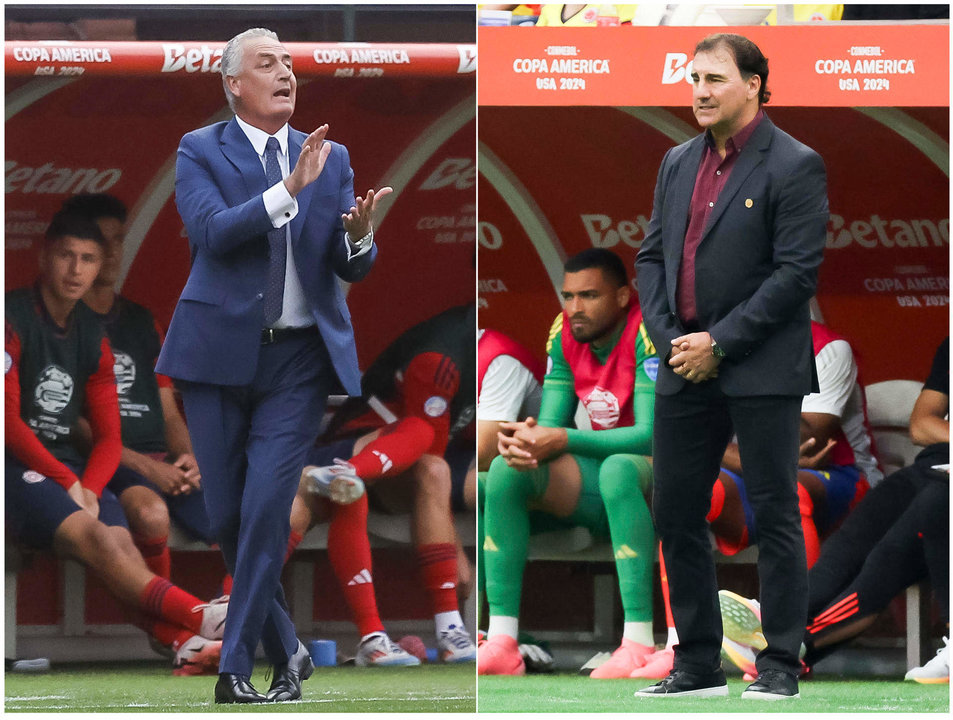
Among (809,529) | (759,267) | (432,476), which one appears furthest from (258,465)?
(809,529)

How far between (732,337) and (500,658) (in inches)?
56.5

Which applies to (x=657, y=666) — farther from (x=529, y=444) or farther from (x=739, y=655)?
(x=529, y=444)

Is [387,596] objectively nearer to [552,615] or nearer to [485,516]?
[485,516]

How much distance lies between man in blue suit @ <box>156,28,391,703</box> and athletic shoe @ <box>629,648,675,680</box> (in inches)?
43.2

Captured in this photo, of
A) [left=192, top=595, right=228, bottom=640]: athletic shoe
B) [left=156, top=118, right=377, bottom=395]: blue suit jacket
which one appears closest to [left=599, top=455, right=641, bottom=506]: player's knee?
[left=156, top=118, right=377, bottom=395]: blue suit jacket

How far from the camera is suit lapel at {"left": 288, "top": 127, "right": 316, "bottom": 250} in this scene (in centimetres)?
436

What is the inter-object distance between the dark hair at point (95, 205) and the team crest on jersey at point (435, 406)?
0.96 metres

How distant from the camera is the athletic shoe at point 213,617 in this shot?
14.8ft

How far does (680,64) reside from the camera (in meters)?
4.64

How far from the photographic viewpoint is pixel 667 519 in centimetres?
434

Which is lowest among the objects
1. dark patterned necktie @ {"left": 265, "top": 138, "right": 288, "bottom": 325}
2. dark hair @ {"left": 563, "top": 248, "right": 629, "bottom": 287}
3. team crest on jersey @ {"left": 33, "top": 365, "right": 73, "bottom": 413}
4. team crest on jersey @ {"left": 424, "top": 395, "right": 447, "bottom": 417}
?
team crest on jersey @ {"left": 424, "top": 395, "right": 447, "bottom": 417}

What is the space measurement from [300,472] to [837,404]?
1.94 m

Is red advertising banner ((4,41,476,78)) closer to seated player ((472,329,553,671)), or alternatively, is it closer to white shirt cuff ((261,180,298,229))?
white shirt cuff ((261,180,298,229))

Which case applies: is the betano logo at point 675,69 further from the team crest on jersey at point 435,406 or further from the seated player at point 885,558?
the seated player at point 885,558
